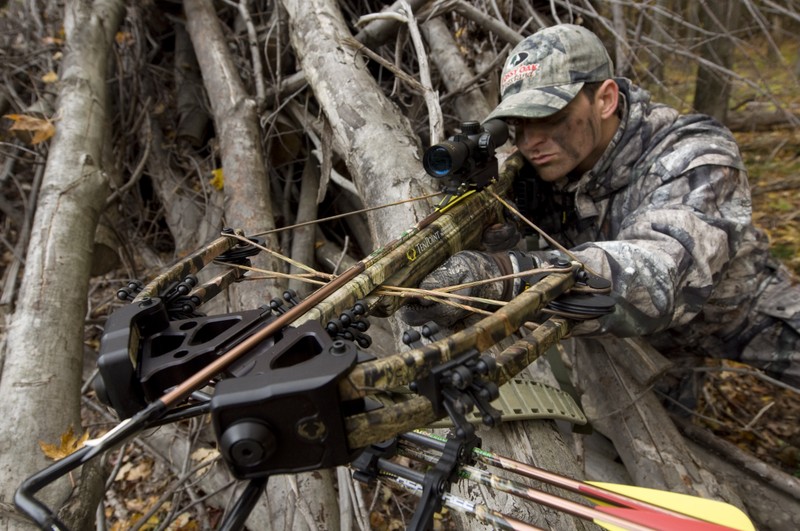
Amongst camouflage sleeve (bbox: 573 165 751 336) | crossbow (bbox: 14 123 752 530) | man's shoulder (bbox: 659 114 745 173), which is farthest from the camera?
man's shoulder (bbox: 659 114 745 173)

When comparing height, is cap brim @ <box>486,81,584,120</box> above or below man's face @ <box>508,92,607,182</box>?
above

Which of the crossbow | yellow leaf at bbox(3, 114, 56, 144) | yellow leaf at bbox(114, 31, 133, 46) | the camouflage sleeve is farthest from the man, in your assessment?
yellow leaf at bbox(114, 31, 133, 46)

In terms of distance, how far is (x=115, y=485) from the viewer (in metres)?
3.54

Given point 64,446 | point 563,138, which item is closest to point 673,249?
point 563,138

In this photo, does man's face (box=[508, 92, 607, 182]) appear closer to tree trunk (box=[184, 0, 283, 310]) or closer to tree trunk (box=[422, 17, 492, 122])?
tree trunk (box=[422, 17, 492, 122])

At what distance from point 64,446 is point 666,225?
8.69 feet

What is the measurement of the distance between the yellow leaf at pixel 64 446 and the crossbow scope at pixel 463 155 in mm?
1747

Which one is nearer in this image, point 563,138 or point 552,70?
point 552,70

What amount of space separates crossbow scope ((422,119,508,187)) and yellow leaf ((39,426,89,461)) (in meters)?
1.75

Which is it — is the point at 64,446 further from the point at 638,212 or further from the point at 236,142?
the point at 638,212

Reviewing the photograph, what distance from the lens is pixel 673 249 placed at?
2.26 m

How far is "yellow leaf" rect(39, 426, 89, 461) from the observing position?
6.86ft

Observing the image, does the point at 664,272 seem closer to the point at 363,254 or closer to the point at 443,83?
the point at 363,254

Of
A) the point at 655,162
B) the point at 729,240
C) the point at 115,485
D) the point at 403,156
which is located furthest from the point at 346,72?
the point at 115,485
